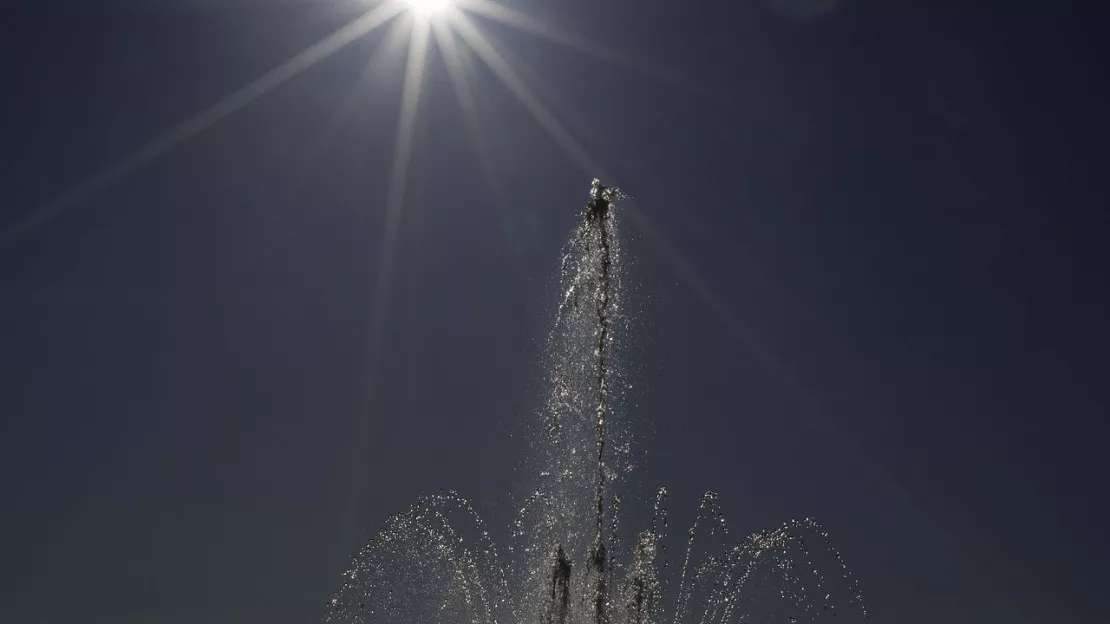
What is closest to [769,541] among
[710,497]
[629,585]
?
[710,497]

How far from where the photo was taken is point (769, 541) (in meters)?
61.9

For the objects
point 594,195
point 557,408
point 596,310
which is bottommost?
point 557,408

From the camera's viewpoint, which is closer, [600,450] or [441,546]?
[600,450]

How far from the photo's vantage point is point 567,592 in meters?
54.5

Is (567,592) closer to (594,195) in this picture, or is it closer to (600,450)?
(600,450)

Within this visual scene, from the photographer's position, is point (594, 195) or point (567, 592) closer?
point (567, 592)

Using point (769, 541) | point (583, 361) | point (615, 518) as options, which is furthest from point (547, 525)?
point (769, 541)

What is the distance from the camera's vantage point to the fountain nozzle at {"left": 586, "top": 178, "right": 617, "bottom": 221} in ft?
194

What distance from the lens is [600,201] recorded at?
5916 cm

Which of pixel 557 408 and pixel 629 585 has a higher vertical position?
pixel 557 408

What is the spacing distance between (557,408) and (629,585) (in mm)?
8144

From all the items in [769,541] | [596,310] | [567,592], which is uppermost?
[596,310]

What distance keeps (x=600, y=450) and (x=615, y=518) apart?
2.90 meters

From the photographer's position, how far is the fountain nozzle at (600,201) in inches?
2327
